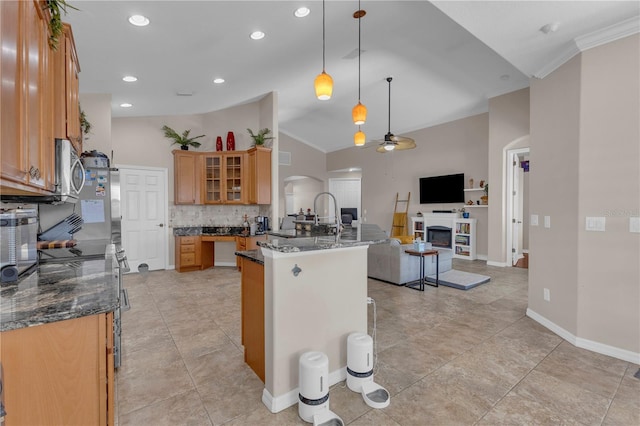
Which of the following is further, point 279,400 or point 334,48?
point 334,48

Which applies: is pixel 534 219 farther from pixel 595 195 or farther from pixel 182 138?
pixel 182 138

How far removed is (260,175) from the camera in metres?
5.81

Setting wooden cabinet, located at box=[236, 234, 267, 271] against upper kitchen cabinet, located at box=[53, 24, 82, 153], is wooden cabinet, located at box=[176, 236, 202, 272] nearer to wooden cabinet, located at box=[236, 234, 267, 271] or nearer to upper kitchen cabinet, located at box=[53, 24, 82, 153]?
wooden cabinet, located at box=[236, 234, 267, 271]

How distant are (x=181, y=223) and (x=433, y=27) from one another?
18.4ft

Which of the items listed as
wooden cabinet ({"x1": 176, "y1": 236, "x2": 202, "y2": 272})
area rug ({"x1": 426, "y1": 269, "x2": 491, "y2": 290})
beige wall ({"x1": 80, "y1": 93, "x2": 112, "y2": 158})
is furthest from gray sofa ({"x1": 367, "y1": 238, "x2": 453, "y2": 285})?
beige wall ({"x1": 80, "y1": 93, "x2": 112, "y2": 158})

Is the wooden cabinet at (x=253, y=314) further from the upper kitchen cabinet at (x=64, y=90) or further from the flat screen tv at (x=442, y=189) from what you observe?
the flat screen tv at (x=442, y=189)

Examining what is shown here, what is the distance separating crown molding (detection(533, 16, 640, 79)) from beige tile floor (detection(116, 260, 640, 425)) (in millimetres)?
2740

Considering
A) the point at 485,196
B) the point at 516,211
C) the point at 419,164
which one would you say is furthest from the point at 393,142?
the point at 419,164

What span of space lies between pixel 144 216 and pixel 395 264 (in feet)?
15.7

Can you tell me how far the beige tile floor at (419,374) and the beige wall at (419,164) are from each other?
4089 millimetres

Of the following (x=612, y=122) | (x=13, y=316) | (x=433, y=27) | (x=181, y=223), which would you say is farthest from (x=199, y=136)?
(x=612, y=122)

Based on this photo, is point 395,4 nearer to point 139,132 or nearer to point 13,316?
point 13,316

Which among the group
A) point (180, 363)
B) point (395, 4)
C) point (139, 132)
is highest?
point (395, 4)

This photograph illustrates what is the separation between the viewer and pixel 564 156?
2.97 meters
